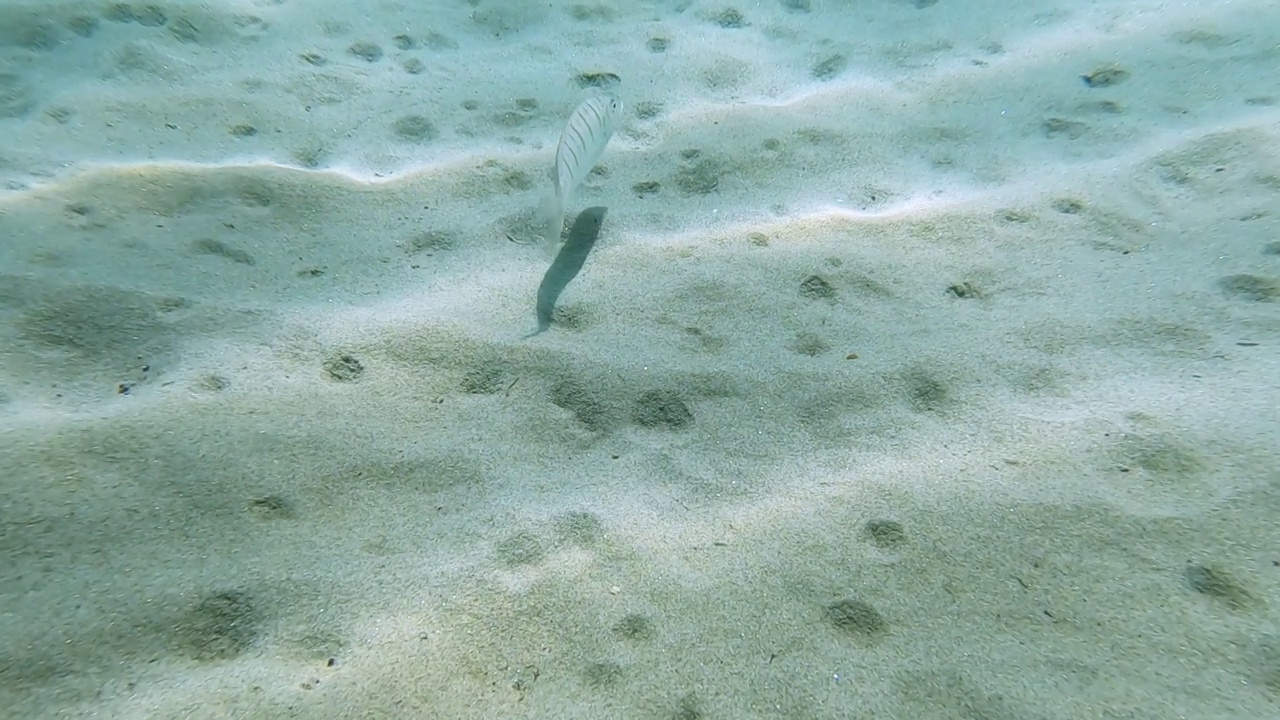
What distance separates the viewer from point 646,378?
8.42 feet

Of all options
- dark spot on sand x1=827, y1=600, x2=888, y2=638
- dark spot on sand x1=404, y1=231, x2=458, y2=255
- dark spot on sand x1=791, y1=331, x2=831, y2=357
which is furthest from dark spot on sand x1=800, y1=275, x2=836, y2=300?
dark spot on sand x1=404, y1=231, x2=458, y2=255

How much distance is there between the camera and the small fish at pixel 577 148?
280 centimetres

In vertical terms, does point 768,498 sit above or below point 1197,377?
below

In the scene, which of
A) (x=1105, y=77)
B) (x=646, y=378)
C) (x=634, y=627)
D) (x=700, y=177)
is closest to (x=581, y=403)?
(x=646, y=378)

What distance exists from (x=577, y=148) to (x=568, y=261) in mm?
490

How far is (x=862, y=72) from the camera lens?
411 cm

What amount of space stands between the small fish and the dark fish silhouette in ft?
0.31

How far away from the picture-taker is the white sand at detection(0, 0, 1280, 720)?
1.75 meters

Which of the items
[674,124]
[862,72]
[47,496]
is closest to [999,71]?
[862,72]

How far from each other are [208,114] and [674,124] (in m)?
2.45

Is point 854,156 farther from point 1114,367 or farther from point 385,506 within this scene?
point 385,506

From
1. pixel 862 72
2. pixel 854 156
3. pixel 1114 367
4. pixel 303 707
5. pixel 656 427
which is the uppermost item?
pixel 862 72

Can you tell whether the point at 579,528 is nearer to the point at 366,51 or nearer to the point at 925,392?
the point at 925,392

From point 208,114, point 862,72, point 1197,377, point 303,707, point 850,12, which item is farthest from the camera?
point 850,12
